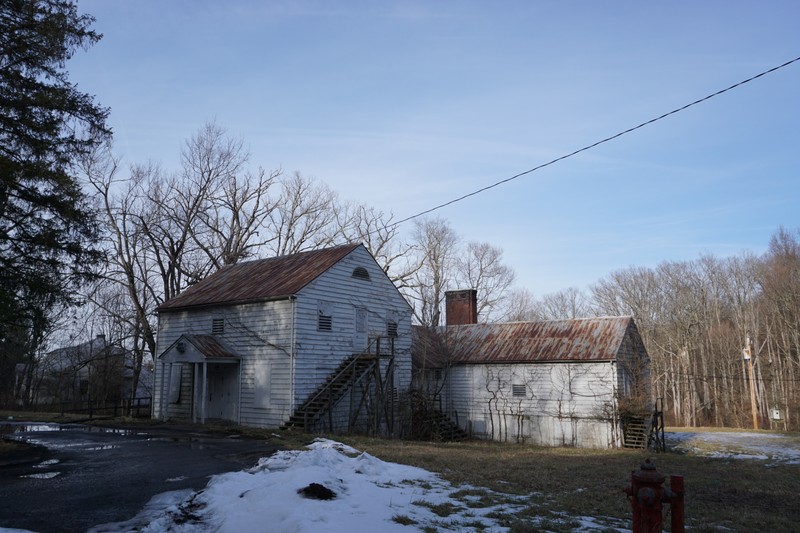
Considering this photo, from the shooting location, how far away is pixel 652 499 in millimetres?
4645

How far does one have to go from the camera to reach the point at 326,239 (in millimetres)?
44344

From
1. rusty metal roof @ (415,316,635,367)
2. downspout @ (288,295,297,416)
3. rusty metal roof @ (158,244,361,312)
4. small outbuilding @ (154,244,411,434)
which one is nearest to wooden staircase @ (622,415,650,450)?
rusty metal roof @ (415,316,635,367)

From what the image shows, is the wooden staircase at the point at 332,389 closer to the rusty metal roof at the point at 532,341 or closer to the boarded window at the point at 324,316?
the boarded window at the point at 324,316

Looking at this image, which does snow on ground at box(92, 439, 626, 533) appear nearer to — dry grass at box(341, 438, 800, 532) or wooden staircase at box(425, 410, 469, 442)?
dry grass at box(341, 438, 800, 532)

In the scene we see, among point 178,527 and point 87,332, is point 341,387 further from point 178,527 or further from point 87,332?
point 87,332

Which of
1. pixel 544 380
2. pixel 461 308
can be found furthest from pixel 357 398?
pixel 461 308

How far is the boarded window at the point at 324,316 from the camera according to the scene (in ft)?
72.3

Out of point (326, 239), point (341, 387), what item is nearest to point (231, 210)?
point (326, 239)

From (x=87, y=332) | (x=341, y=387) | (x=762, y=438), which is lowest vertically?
(x=762, y=438)

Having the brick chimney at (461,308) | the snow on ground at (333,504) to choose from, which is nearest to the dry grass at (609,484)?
the snow on ground at (333,504)

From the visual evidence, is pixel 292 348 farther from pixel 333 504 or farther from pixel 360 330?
pixel 333 504

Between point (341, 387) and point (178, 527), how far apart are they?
49.5 ft

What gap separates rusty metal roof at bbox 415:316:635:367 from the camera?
87.5 feet

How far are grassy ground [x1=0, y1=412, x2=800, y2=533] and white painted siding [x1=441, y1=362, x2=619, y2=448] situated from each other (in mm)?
8396
